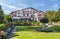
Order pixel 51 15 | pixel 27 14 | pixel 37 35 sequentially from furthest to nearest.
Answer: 1. pixel 51 15
2. pixel 27 14
3. pixel 37 35

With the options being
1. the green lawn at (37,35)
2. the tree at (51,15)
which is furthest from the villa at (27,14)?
the green lawn at (37,35)

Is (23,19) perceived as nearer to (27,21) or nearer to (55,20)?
(27,21)

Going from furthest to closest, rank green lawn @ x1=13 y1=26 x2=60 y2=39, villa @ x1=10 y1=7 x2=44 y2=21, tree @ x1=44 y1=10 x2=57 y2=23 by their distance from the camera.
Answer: tree @ x1=44 y1=10 x2=57 y2=23 < villa @ x1=10 y1=7 x2=44 y2=21 < green lawn @ x1=13 y1=26 x2=60 y2=39

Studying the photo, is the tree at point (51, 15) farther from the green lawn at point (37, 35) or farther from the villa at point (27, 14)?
the green lawn at point (37, 35)

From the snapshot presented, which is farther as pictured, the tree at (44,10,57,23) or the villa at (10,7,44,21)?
the tree at (44,10,57,23)

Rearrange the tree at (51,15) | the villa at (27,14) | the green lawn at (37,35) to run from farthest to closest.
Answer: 1. the tree at (51,15)
2. the villa at (27,14)
3. the green lawn at (37,35)

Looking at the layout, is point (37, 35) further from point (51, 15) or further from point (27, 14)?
point (51, 15)

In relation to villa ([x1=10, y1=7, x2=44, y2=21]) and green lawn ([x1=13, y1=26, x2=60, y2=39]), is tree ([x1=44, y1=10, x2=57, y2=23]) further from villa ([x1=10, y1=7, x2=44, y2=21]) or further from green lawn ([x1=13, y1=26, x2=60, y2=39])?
green lawn ([x1=13, y1=26, x2=60, y2=39])

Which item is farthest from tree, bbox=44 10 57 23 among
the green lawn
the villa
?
the green lawn

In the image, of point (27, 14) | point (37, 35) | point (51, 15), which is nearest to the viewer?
point (37, 35)

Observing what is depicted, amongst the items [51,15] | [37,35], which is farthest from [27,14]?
[37,35]

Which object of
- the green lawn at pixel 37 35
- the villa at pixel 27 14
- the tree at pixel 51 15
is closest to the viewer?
the green lawn at pixel 37 35

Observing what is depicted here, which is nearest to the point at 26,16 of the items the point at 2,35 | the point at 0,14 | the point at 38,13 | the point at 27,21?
the point at 27,21

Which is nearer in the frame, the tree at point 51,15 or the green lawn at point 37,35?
the green lawn at point 37,35
